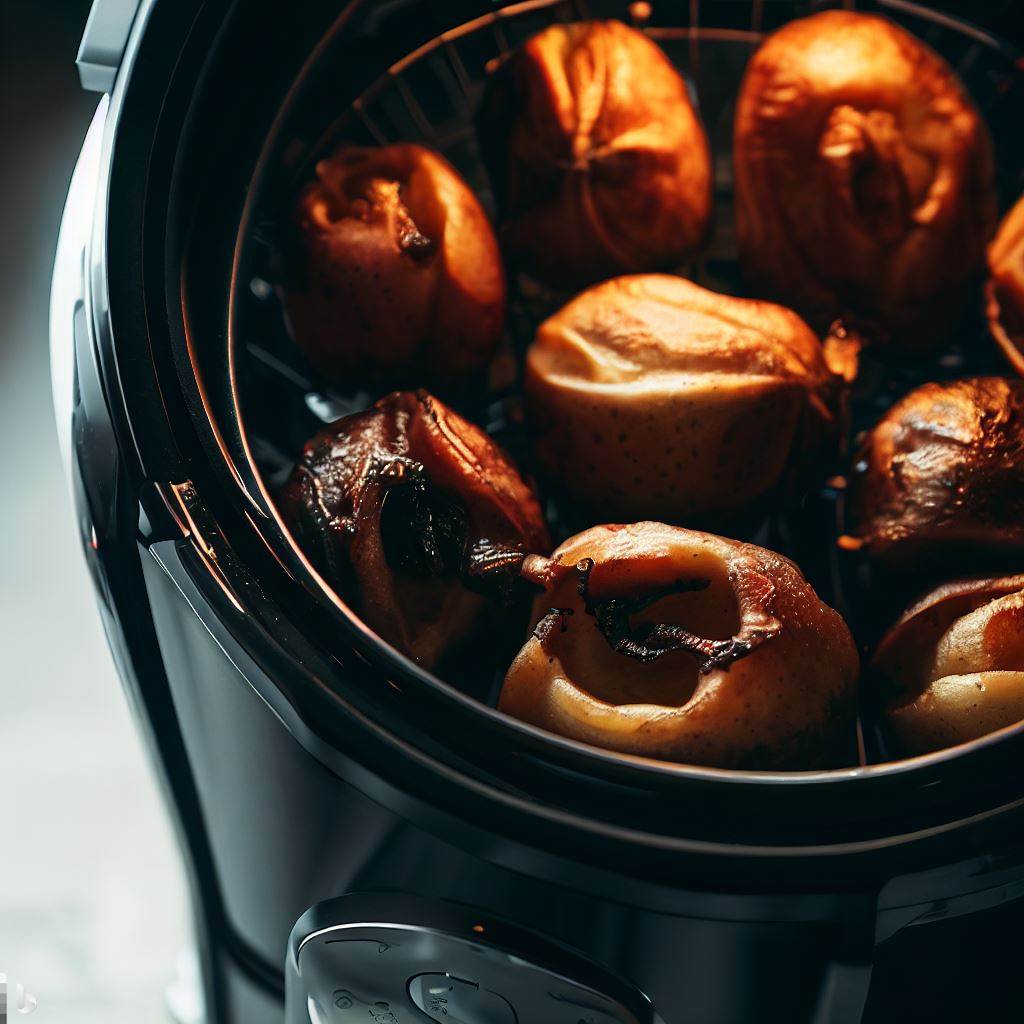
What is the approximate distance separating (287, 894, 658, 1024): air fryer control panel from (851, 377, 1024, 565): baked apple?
0.31 metres

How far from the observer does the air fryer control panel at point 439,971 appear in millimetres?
547

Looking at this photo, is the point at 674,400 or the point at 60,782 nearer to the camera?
the point at 674,400

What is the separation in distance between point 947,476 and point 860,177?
245mm

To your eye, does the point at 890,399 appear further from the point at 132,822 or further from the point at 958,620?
the point at 132,822

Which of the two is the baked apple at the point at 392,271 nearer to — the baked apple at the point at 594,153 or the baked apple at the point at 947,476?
the baked apple at the point at 594,153

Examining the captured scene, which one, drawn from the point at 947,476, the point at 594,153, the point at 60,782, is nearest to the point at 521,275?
the point at 594,153

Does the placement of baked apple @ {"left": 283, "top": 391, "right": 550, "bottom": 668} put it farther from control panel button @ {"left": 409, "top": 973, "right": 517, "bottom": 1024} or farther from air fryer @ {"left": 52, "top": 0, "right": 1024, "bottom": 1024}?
control panel button @ {"left": 409, "top": 973, "right": 517, "bottom": 1024}

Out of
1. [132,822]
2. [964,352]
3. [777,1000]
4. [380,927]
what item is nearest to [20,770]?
[132,822]

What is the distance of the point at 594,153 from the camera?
0.79 metres

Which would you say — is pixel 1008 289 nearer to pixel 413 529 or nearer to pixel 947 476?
pixel 947 476

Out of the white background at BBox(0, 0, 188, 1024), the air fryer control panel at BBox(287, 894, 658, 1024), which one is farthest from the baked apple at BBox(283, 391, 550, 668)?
the white background at BBox(0, 0, 188, 1024)

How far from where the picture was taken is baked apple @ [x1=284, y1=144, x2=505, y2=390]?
73cm

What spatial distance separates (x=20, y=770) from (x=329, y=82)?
2.43 ft

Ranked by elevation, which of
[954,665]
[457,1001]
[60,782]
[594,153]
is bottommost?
[60,782]
